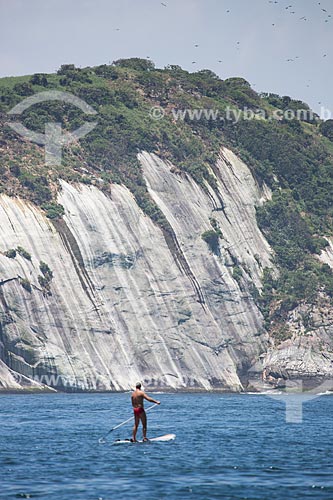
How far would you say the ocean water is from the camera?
30828mm

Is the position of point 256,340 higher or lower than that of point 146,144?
lower

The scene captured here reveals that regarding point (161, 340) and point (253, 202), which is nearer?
point (161, 340)

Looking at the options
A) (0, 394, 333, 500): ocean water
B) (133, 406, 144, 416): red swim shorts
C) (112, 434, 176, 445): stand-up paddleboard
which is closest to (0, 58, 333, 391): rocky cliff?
(0, 394, 333, 500): ocean water

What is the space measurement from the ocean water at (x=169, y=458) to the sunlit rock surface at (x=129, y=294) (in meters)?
35.6

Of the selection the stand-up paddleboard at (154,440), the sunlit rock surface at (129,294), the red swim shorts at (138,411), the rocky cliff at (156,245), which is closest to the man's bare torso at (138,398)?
the red swim shorts at (138,411)

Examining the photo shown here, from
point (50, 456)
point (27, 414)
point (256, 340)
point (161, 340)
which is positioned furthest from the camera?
point (256, 340)

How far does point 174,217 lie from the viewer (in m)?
118

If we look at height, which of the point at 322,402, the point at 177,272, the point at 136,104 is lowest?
the point at 322,402

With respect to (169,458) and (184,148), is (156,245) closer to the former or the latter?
(184,148)

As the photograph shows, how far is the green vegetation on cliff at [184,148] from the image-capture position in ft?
385

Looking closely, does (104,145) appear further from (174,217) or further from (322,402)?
(322,402)

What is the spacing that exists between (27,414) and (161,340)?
45593 mm

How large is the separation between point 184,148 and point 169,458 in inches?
3682

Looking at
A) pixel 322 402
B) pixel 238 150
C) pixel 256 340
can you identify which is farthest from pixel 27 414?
pixel 238 150
